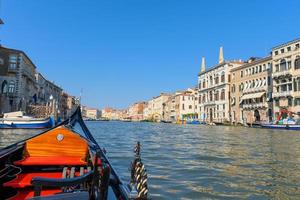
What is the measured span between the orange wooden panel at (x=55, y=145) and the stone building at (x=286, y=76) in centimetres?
2930

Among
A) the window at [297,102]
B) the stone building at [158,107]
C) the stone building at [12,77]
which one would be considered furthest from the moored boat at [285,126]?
the stone building at [158,107]

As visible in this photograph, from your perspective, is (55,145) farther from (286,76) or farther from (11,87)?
(286,76)

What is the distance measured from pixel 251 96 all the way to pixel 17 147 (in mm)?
35538

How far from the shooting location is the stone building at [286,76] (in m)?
29.3

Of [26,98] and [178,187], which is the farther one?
[26,98]

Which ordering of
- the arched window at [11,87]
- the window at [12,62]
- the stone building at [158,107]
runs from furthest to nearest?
1. the stone building at [158,107]
2. the window at [12,62]
3. the arched window at [11,87]

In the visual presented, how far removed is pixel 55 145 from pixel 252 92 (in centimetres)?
3576

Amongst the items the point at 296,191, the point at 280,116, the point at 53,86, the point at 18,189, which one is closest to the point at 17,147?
the point at 18,189

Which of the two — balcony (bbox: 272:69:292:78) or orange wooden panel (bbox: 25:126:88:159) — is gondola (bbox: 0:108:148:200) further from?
balcony (bbox: 272:69:292:78)

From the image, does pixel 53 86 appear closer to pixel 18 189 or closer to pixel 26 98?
pixel 26 98

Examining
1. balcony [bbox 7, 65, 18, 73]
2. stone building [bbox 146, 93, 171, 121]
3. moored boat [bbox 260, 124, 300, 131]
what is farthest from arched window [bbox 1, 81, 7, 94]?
stone building [bbox 146, 93, 171, 121]

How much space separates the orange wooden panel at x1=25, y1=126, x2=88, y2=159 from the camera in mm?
3816

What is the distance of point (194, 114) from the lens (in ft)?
193

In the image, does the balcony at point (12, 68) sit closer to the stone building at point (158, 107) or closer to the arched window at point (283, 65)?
the arched window at point (283, 65)
